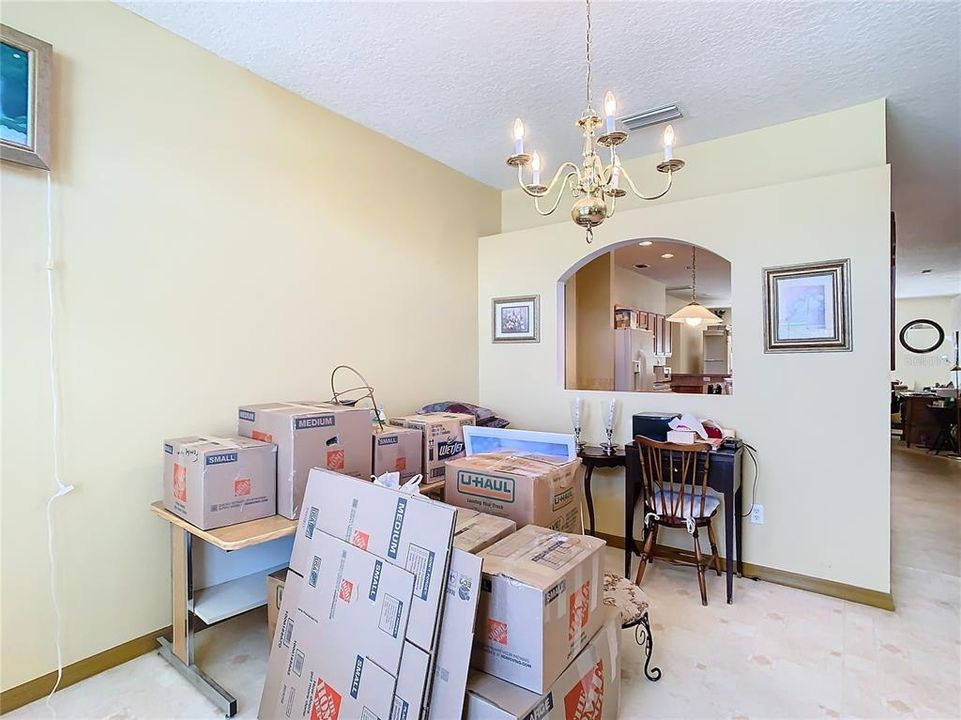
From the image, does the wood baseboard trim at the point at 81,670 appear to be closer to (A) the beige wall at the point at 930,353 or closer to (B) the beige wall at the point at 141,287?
(B) the beige wall at the point at 141,287

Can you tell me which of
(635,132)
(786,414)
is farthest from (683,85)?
(786,414)

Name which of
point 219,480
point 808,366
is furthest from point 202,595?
point 808,366

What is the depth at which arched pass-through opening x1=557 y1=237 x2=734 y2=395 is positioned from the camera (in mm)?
4686

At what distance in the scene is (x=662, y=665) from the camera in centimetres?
215

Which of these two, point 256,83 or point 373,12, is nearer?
point 373,12

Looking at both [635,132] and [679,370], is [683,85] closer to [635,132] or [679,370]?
[635,132]

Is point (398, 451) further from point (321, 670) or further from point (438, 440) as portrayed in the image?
point (321, 670)

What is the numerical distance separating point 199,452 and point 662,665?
6.98 feet

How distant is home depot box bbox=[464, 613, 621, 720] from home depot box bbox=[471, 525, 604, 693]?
29mm

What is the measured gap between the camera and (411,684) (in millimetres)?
1390

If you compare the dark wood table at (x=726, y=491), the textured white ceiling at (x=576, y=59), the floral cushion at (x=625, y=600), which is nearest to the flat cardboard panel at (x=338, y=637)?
the floral cushion at (x=625, y=600)

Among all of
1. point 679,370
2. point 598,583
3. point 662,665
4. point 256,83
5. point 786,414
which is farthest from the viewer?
point 679,370

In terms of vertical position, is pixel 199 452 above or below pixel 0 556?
above

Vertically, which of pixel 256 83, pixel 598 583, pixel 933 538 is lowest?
pixel 933 538
